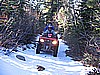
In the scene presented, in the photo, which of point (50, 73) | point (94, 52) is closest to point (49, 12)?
point (94, 52)

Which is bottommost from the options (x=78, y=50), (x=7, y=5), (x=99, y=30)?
(x=78, y=50)

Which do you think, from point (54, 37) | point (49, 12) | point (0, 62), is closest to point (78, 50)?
point (54, 37)

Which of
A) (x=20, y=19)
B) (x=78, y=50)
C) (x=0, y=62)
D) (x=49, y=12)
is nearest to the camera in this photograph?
(x=0, y=62)

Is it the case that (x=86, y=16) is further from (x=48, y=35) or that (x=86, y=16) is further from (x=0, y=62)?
(x=0, y=62)

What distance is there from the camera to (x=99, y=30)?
11.4 metres

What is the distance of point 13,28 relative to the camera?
15.3 metres

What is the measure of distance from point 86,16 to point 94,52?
2762mm

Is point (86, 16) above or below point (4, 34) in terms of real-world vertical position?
above

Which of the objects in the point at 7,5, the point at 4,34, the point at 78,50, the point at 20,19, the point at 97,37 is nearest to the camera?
the point at 97,37

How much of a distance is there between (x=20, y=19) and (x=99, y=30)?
23.8 feet

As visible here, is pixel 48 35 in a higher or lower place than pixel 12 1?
lower

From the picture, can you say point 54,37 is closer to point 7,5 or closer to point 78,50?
point 78,50

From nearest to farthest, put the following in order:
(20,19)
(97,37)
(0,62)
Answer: (0,62)
(97,37)
(20,19)

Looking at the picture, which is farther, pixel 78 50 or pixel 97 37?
pixel 78 50
